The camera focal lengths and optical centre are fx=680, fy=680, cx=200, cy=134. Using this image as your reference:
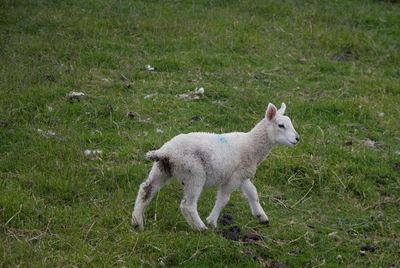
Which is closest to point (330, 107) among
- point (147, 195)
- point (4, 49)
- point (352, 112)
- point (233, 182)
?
point (352, 112)

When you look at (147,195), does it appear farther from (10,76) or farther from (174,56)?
(174,56)

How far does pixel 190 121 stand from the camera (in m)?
10.3

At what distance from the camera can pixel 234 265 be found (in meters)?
6.63

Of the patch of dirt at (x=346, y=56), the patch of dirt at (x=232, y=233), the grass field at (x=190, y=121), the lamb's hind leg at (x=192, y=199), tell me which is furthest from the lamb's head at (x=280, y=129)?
the patch of dirt at (x=346, y=56)

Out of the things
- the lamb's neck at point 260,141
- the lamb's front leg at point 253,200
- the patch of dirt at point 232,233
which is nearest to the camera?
the patch of dirt at point 232,233

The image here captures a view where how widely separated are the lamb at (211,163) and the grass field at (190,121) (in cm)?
31

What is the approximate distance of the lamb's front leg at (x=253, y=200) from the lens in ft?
24.4

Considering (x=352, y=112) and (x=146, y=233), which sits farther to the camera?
(x=352, y=112)

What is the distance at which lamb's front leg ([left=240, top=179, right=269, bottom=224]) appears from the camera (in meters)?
7.42

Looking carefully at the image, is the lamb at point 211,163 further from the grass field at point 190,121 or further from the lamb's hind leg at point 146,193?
the grass field at point 190,121

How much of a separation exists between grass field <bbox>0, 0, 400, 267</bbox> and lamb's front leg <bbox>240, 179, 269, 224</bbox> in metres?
0.11

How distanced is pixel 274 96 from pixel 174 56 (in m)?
2.46

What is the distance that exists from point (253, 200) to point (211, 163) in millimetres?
887

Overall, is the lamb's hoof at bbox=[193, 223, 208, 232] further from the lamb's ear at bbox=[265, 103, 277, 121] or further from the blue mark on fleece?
the lamb's ear at bbox=[265, 103, 277, 121]
